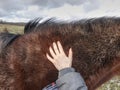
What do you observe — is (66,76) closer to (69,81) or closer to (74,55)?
(69,81)

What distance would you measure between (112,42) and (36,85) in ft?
2.94

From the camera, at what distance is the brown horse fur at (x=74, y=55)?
363 centimetres

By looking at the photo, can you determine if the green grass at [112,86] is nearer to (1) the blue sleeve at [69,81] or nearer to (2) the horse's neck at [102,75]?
(2) the horse's neck at [102,75]

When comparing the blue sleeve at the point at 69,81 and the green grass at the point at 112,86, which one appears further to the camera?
the green grass at the point at 112,86

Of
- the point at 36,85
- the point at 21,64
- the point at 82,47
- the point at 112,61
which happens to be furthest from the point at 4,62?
the point at 112,61

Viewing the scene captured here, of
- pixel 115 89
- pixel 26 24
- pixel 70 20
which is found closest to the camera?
pixel 70 20

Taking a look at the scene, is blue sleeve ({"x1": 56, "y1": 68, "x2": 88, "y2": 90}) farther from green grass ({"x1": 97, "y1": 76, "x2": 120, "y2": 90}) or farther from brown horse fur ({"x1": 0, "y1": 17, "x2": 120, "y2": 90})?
green grass ({"x1": 97, "y1": 76, "x2": 120, "y2": 90})

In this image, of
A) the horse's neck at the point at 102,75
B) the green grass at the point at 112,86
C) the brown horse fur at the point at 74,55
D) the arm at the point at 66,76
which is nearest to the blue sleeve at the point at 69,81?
the arm at the point at 66,76

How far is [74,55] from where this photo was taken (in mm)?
3650

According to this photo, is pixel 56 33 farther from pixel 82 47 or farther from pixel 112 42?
pixel 112 42

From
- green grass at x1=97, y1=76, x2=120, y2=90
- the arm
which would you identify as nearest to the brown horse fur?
the arm

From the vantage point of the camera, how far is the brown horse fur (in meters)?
3.63

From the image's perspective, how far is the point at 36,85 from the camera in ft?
12.1

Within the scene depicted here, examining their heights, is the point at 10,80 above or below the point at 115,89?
above
